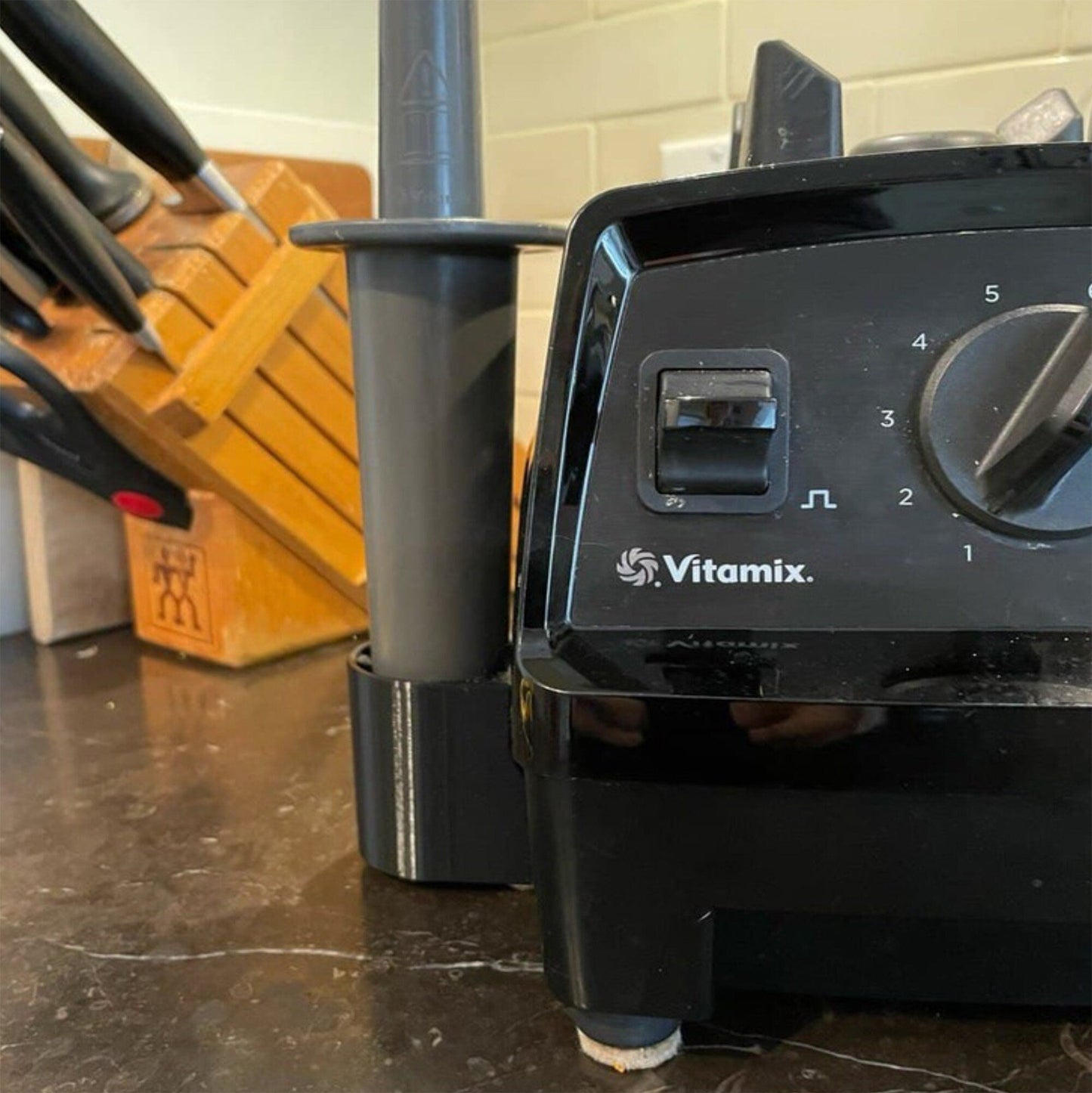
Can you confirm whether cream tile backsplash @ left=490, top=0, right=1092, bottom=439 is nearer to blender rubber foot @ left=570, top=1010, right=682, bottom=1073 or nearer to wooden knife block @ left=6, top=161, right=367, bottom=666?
wooden knife block @ left=6, top=161, right=367, bottom=666

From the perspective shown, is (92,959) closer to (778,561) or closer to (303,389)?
(778,561)

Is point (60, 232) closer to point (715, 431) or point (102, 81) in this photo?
point (102, 81)

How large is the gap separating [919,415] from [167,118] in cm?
48

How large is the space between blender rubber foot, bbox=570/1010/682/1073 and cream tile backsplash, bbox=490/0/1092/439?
0.54 meters

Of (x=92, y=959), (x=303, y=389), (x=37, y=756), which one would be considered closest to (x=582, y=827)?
(x=92, y=959)

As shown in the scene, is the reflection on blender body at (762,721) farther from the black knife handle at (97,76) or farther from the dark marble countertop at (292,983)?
the black knife handle at (97,76)

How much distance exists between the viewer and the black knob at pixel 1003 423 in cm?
33

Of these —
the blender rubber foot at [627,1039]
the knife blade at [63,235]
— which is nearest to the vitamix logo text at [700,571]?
the blender rubber foot at [627,1039]

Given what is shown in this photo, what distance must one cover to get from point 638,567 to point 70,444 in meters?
0.53

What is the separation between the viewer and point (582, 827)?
1.10ft

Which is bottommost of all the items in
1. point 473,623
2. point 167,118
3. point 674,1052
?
point 674,1052

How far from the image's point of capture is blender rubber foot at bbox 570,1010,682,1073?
362 mm

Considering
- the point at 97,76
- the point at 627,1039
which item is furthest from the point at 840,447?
the point at 97,76

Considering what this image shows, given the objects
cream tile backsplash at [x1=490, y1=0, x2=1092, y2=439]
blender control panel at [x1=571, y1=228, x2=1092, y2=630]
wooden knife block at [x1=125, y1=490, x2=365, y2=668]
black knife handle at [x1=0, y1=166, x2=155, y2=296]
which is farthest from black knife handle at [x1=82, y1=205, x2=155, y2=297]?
blender control panel at [x1=571, y1=228, x2=1092, y2=630]
